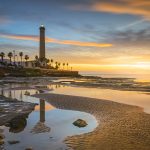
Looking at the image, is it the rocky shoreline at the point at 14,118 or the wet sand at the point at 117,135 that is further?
the rocky shoreline at the point at 14,118

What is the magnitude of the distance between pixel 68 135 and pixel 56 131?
97 centimetres

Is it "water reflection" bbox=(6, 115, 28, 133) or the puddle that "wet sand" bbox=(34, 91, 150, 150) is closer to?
the puddle

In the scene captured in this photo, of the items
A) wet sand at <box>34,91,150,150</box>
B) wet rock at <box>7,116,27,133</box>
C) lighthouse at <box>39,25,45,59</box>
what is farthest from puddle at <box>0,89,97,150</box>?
lighthouse at <box>39,25,45,59</box>

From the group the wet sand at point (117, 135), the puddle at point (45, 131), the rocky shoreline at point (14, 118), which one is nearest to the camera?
the puddle at point (45, 131)

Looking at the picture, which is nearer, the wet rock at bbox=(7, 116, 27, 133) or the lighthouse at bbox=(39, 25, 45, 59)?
the wet rock at bbox=(7, 116, 27, 133)

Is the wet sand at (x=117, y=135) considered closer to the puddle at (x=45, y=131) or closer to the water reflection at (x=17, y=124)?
the puddle at (x=45, y=131)

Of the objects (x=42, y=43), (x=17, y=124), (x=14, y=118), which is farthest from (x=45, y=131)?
(x=42, y=43)

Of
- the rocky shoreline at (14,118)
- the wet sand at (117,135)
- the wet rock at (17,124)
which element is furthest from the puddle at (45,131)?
the wet sand at (117,135)

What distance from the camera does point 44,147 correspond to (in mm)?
11094

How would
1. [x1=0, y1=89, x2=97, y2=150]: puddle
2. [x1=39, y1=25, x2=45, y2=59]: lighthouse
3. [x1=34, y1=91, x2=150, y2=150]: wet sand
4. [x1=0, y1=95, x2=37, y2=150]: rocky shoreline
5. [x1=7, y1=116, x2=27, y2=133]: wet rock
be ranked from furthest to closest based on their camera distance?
[x1=39, y1=25, x2=45, y2=59]: lighthouse, [x1=0, y1=95, x2=37, y2=150]: rocky shoreline, [x1=7, y1=116, x2=27, y2=133]: wet rock, [x1=34, y1=91, x2=150, y2=150]: wet sand, [x1=0, y1=89, x2=97, y2=150]: puddle

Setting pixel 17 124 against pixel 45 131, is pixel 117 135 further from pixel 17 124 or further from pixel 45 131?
pixel 17 124

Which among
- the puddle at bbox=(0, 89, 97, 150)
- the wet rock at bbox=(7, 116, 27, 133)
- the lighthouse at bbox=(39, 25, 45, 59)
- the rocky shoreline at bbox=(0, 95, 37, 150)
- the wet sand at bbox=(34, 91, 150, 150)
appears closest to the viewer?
the puddle at bbox=(0, 89, 97, 150)

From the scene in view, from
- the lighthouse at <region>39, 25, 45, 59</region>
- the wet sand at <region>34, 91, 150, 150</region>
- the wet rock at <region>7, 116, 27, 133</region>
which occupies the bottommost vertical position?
the wet sand at <region>34, 91, 150, 150</region>

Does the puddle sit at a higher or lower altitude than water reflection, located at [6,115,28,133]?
lower
